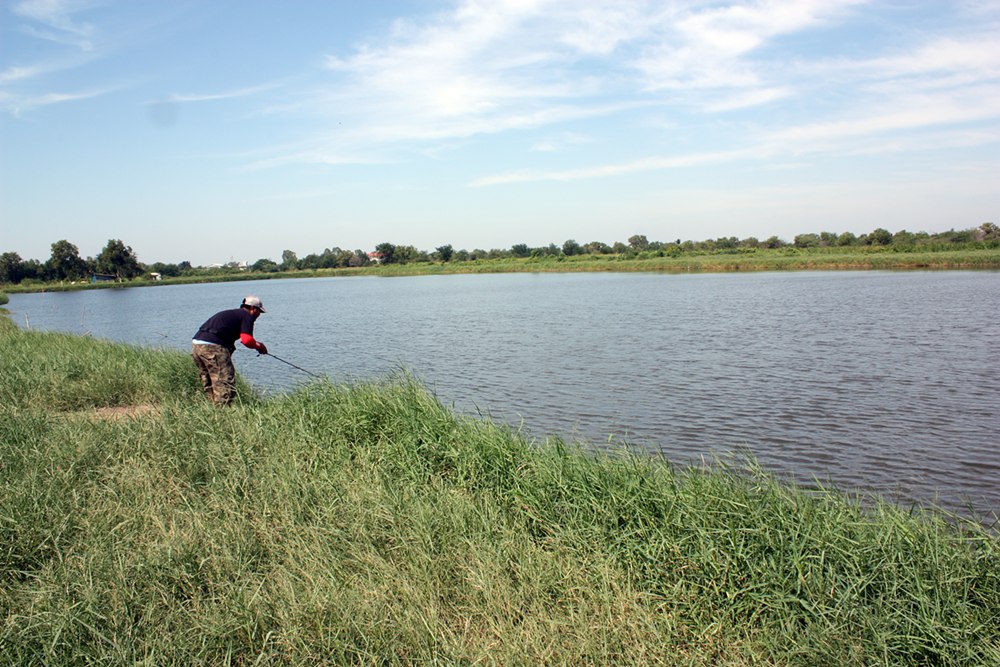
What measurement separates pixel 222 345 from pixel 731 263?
5481cm

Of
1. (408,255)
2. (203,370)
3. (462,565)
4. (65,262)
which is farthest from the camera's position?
(408,255)

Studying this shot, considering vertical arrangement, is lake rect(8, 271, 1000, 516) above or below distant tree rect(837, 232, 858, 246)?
below

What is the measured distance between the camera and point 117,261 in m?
95.4

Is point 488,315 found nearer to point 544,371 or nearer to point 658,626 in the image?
point 544,371

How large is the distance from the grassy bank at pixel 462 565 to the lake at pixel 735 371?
1.98 meters

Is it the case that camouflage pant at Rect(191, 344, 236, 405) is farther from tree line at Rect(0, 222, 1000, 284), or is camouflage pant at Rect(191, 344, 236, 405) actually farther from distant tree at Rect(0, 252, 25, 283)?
distant tree at Rect(0, 252, 25, 283)

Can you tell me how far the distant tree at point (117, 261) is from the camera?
94.6 metres

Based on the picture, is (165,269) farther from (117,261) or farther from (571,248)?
→ (571,248)

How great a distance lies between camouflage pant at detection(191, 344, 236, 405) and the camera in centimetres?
951

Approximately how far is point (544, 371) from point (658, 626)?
1144 cm

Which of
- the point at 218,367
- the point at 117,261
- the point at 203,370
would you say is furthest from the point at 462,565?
the point at 117,261

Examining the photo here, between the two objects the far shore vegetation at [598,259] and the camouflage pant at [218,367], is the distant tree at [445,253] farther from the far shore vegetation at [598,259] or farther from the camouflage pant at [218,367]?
the camouflage pant at [218,367]

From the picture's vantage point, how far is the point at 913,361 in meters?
14.7

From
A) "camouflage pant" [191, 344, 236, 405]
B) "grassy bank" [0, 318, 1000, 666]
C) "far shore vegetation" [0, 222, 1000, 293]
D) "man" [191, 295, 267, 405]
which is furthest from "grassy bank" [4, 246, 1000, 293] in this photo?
"grassy bank" [0, 318, 1000, 666]
